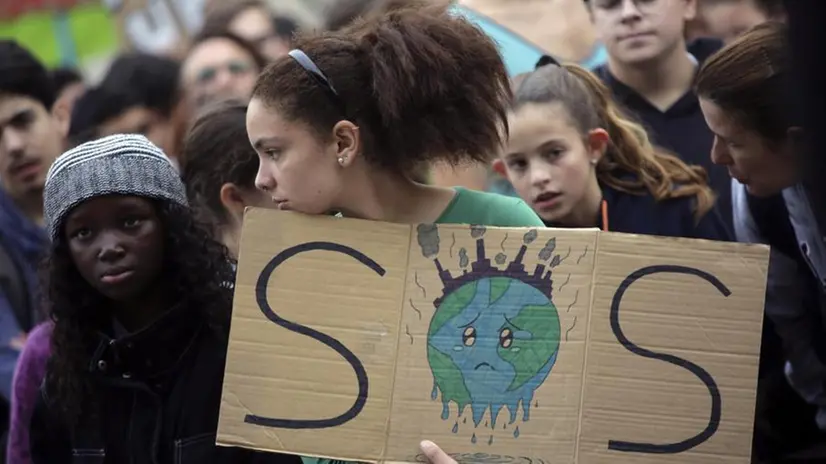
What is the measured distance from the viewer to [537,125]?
154 inches

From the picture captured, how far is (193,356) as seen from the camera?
130 inches

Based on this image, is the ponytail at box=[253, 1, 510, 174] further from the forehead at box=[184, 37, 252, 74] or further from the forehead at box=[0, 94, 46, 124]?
the forehead at box=[184, 37, 252, 74]

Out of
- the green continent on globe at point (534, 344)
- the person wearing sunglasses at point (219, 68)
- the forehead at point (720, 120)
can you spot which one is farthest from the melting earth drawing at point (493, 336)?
the person wearing sunglasses at point (219, 68)

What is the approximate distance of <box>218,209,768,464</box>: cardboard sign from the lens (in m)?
2.82

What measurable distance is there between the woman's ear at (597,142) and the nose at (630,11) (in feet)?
2.44

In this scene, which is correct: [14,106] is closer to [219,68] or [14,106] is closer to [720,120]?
[219,68]

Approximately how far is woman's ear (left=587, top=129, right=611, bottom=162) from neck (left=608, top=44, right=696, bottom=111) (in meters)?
0.68

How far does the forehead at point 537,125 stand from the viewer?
3.92 m

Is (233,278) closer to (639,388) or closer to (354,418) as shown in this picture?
(354,418)

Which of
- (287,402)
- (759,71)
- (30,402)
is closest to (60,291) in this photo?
(30,402)

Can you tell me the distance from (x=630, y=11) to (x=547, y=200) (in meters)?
1.02

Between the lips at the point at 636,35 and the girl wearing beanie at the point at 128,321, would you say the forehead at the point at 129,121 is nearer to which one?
the lips at the point at 636,35

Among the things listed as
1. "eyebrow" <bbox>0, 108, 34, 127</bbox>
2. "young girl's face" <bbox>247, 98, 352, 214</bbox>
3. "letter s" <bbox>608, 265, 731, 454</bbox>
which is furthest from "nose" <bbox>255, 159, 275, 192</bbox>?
"eyebrow" <bbox>0, 108, 34, 127</bbox>

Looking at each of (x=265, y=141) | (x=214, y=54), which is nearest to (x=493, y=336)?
(x=265, y=141)
